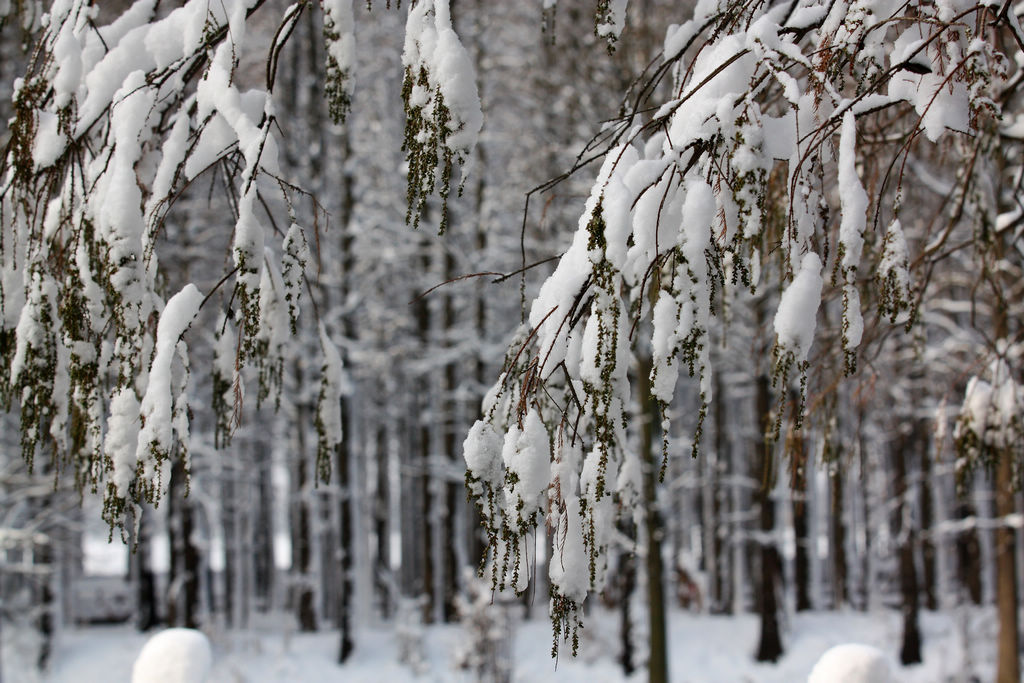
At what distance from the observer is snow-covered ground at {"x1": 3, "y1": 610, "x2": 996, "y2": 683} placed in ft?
37.3

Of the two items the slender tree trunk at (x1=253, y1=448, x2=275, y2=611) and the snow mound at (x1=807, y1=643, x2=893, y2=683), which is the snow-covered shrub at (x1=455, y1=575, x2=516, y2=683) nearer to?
the snow mound at (x1=807, y1=643, x2=893, y2=683)

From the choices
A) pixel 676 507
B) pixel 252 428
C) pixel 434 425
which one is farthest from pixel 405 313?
pixel 676 507

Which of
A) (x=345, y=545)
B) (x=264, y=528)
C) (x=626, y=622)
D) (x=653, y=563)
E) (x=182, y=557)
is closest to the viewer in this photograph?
(x=653, y=563)

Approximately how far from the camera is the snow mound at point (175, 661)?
13.1 ft

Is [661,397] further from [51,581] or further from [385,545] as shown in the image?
[385,545]

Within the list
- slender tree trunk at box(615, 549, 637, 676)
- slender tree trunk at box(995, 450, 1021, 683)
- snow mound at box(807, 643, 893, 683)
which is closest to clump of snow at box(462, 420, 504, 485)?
snow mound at box(807, 643, 893, 683)

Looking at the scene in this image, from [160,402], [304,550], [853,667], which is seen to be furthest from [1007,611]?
[304,550]

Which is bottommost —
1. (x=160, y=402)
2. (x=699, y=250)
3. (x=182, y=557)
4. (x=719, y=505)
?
(x=182, y=557)

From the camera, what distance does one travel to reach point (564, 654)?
11.2 metres

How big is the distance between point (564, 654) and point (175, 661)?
26.1 feet

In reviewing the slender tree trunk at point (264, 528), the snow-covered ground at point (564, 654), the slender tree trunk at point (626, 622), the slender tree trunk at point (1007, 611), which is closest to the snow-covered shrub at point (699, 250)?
the slender tree trunk at point (1007, 611)

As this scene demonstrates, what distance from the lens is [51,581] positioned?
42.7 ft

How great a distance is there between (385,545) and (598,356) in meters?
17.8

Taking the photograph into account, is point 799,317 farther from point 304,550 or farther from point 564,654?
point 304,550
